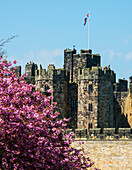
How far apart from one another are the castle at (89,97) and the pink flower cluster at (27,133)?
28265 millimetres

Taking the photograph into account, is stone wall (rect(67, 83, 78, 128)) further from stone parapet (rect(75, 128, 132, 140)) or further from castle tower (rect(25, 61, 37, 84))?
stone parapet (rect(75, 128, 132, 140))

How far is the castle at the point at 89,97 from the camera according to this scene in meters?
50.8

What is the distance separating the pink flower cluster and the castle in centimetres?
2827

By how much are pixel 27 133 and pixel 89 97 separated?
32581 mm

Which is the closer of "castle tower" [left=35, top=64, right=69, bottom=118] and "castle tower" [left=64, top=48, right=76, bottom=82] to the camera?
"castle tower" [left=35, top=64, right=69, bottom=118]

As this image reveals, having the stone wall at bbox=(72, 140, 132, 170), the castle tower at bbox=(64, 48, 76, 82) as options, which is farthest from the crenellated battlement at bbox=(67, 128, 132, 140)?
the castle tower at bbox=(64, 48, 76, 82)

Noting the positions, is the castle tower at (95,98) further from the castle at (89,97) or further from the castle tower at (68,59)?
the castle tower at (68,59)

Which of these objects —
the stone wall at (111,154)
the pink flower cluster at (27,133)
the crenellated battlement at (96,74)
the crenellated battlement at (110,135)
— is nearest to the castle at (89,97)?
the crenellated battlement at (96,74)

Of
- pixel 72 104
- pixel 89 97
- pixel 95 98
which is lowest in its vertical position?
pixel 72 104

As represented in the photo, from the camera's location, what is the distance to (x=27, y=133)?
18734mm

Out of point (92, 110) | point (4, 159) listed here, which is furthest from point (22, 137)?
point (92, 110)

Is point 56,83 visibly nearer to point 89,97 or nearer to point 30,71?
point 89,97

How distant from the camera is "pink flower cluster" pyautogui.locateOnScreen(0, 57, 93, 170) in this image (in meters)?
18.3

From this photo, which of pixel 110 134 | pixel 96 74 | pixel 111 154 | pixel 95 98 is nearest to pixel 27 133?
pixel 111 154
